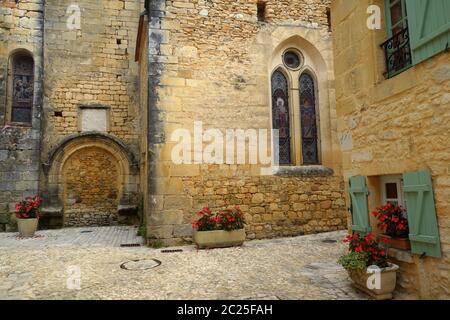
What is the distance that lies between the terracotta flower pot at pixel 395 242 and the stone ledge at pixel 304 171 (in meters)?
3.39

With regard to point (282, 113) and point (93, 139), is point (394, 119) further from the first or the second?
point (93, 139)

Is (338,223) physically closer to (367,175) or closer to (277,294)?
(367,175)

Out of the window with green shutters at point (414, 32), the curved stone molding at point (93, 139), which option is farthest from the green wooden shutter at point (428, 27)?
the curved stone molding at point (93, 139)

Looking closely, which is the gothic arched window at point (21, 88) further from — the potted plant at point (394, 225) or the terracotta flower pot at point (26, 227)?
the potted plant at point (394, 225)

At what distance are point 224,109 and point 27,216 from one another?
5.74 m

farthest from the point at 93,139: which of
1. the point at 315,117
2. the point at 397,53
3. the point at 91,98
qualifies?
the point at 397,53

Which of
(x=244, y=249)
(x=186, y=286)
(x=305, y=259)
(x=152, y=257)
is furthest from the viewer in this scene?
(x=244, y=249)

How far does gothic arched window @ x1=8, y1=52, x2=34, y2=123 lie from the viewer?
9.54 m

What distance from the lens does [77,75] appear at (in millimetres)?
9992

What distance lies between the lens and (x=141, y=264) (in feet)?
16.3

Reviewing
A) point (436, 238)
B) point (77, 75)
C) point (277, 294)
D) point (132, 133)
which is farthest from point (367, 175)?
point (77, 75)

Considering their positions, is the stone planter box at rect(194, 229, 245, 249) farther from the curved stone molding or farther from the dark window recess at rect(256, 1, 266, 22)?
the dark window recess at rect(256, 1, 266, 22)

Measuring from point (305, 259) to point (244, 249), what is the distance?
4.13 feet
